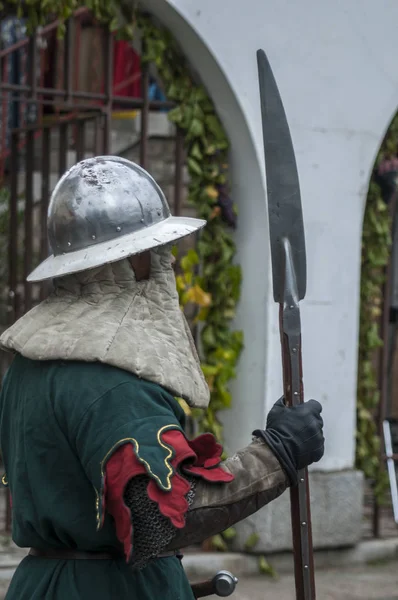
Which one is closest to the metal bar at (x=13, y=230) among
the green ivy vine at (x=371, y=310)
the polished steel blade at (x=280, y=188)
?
the green ivy vine at (x=371, y=310)

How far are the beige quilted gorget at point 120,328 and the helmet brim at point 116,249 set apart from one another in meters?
0.05

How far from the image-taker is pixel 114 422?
6.27 feet

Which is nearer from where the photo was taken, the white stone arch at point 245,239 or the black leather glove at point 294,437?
the black leather glove at point 294,437

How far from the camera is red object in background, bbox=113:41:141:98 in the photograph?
8.39 metres

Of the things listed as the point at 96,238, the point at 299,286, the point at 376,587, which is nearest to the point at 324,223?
the point at 376,587

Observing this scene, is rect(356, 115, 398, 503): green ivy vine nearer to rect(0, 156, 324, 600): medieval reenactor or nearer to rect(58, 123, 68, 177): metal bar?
rect(58, 123, 68, 177): metal bar

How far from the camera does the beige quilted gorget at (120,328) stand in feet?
6.60

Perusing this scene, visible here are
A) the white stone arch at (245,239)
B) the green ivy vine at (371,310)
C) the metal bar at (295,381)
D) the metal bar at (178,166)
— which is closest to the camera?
the metal bar at (295,381)

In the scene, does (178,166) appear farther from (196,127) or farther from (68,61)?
(68,61)

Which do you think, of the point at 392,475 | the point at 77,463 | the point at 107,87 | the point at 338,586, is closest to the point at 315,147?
the point at 107,87

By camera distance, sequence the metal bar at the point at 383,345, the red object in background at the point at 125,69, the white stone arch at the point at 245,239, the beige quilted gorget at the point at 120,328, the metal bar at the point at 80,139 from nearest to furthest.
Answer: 1. the beige quilted gorget at the point at 120,328
2. the metal bar at the point at 80,139
3. the white stone arch at the point at 245,239
4. the metal bar at the point at 383,345
5. the red object in background at the point at 125,69

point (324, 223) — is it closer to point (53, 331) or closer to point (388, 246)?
point (388, 246)

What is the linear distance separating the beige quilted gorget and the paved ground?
118 inches

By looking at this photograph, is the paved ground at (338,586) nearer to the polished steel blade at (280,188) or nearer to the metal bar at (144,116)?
the metal bar at (144,116)
